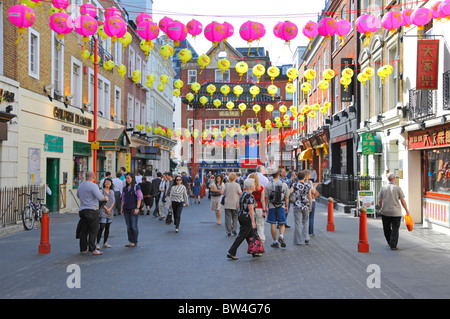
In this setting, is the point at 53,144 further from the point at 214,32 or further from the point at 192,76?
the point at 192,76

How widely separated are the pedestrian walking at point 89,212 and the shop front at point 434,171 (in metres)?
9.16

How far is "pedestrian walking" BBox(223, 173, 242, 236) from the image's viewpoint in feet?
39.7

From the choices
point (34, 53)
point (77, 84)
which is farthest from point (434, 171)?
point (77, 84)

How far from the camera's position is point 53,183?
18.7 metres

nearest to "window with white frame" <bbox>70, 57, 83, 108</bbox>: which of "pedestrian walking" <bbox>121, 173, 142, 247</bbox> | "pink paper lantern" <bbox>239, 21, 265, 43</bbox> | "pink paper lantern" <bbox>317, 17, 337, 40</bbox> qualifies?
"pink paper lantern" <bbox>239, 21, 265, 43</bbox>

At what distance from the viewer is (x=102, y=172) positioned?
2534cm

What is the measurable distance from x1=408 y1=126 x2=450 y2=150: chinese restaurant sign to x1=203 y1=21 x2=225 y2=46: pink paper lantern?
21.5 ft

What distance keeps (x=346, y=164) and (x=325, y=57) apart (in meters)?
8.91

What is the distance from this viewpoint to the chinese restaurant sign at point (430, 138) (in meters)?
12.5

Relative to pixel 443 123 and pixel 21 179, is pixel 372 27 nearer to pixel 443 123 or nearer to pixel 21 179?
pixel 443 123

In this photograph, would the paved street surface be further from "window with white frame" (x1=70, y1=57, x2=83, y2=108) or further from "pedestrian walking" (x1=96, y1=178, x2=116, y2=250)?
"window with white frame" (x1=70, y1=57, x2=83, y2=108)


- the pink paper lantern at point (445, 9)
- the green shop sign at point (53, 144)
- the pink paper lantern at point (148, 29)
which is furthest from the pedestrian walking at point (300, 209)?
the green shop sign at point (53, 144)

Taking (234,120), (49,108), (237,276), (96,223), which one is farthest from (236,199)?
(234,120)

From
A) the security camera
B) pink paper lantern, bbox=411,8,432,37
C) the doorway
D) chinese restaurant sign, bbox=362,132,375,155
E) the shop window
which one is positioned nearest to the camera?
pink paper lantern, bbox=411,8,432,37
